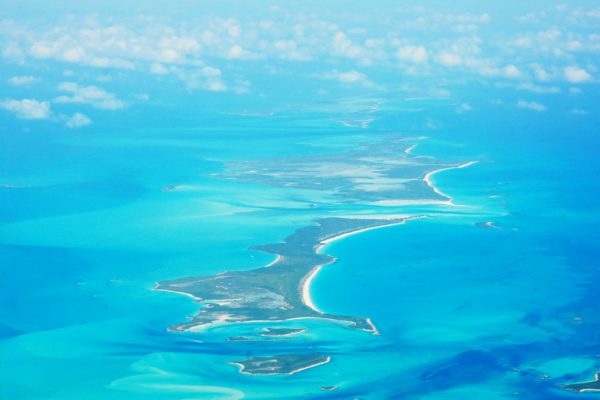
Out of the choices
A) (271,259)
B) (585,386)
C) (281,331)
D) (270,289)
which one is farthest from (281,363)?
(271,259)

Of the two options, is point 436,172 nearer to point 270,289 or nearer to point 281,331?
point 270,289

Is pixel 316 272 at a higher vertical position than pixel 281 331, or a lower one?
higher

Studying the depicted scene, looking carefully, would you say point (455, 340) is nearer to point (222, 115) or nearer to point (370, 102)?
point (222, 115)

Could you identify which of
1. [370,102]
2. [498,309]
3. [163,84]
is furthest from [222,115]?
[498,309]

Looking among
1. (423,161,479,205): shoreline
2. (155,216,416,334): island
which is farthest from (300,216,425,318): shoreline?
(423,161,479,205): shoreline

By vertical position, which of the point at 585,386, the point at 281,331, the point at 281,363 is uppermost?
the point at 281,331

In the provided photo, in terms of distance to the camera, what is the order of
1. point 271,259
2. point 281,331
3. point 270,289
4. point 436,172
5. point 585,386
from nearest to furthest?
point 585,386 < point 281,331 < point 270,289 < point 271,259 < point 436,172

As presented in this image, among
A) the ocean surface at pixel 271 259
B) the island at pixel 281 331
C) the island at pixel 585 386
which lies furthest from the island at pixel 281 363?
the island at pixel 585 386
